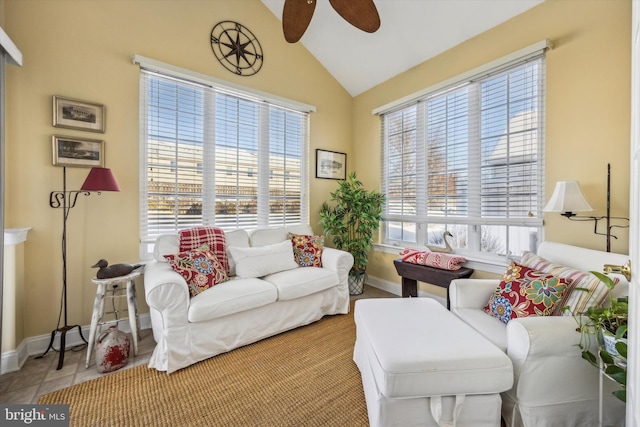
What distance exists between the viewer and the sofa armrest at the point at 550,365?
1289mm

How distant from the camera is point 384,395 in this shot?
126cm

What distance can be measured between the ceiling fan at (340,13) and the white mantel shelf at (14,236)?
2366mm

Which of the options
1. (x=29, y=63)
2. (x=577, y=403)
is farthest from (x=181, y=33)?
(x=577, y=403)

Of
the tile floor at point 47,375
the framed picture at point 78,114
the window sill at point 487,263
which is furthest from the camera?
the window sill at point 487,263

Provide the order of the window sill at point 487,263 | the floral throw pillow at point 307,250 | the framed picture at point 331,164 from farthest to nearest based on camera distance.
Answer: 1. the framed picture at point 331,164
2. the floral throw pillow at point 307,250
3. the window sill at point 487,263

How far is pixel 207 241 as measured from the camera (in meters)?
2.62

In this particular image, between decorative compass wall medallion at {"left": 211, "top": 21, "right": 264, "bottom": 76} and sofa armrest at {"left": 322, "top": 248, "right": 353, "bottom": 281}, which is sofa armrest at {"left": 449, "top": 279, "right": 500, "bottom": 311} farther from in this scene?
decorative compass wall medallion at {"left": 211, "top": 21, "right": 264, "bottom": 76}

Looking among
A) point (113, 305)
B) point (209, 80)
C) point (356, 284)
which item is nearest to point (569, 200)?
point (356, 284)

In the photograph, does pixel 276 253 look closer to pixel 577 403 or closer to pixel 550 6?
pixel 577 403

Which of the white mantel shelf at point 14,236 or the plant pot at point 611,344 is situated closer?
the plant pot at point 611,344

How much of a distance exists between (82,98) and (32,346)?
2013 millimetres

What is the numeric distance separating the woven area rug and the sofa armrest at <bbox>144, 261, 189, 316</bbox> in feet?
1.43

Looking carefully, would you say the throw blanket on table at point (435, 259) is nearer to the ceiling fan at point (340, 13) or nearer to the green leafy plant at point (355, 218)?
the green leafy plant at point (355, 218)

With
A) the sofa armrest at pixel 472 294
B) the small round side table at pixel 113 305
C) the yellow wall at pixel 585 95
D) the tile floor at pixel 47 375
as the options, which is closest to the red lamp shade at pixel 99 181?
the small round side table at pixel 113 305
